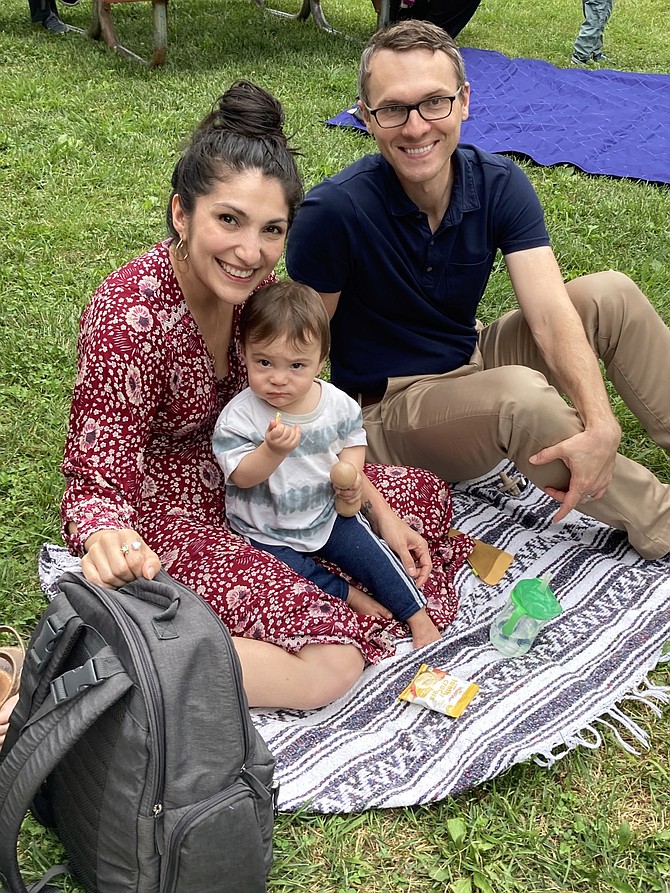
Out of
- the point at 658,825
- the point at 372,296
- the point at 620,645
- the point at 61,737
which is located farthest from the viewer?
the point at 372,296

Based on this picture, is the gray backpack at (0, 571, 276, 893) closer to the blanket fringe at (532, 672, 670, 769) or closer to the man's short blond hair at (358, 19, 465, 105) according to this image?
the blanket fringe at (532, 672, 670, 769)

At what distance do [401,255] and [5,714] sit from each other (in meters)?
1.72

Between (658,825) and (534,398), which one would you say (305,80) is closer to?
(534,398)

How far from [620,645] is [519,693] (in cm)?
37

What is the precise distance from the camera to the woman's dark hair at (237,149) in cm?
217

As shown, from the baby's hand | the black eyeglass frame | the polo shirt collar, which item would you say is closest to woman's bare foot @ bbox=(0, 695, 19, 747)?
the baby's hand

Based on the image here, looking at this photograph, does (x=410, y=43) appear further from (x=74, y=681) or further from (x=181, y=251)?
(x=74, y=681)

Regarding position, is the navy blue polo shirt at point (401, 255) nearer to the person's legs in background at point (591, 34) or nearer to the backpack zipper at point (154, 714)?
the backpack zipper at point (154, 714)

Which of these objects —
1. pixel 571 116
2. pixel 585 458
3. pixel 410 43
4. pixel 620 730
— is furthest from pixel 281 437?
pixel 571 116

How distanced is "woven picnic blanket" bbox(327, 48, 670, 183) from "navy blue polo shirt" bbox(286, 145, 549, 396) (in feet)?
10.2

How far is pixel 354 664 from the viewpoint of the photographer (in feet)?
7.64

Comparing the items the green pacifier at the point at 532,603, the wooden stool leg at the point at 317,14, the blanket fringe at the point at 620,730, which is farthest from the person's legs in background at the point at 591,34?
the blanket fringe at the point at 620,730

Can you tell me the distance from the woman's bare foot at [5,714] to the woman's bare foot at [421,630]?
109cm

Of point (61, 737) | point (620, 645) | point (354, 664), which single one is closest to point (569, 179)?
point (620, 645)
